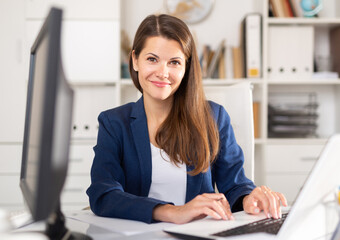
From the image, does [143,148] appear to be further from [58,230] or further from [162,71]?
[58,230]

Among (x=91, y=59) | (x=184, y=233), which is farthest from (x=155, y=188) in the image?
Result: (x=91, y=59)

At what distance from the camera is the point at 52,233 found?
0.81 meters

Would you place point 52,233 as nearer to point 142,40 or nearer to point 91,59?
point 142,40

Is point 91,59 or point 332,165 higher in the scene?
point 91,59

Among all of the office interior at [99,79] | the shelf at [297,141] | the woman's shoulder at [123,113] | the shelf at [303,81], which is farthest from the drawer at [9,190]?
the shelf at [303,81]

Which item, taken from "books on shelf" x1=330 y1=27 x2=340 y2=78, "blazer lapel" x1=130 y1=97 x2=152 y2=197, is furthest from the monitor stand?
"books on shelf" x1=330 y1=27 x2=340 y2=78

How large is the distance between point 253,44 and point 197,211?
7.16 ft

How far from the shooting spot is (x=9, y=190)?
2.87 meters

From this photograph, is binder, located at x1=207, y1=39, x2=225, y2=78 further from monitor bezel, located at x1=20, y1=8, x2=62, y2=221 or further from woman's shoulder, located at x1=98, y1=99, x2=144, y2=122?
monitor bezel, located at x1=20, y1=8, x2=62, y2=221

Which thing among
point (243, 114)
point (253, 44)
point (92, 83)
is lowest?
point (243, 114)

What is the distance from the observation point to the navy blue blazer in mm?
1295

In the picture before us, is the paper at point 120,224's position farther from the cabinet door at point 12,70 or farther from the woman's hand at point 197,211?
the cabinet door at point 12,70

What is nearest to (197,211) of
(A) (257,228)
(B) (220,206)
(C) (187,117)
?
(B) (220,206)

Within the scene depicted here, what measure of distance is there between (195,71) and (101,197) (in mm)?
584
